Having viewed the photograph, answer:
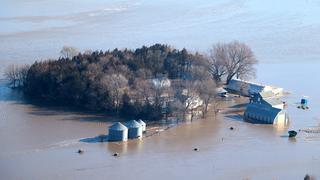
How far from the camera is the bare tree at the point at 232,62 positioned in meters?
15.6

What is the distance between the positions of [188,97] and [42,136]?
262 centimetres

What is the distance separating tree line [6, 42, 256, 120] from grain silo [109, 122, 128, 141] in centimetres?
133

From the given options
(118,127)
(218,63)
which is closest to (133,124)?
(118,127)

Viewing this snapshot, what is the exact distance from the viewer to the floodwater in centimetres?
1030

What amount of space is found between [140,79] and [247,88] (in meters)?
2.24

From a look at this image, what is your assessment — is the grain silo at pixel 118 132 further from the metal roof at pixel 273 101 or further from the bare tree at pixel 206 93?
the metal roof at pixel 273 101

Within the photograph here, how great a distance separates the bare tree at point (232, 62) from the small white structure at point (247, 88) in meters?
0.33

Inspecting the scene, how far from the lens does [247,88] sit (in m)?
14.8

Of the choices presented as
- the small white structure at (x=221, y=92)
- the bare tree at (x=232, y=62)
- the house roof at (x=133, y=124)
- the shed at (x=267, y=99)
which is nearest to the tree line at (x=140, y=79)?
the bare tree at (x=232, y=62)

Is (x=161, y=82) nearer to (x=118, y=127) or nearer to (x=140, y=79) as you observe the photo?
(x=140, y=79)

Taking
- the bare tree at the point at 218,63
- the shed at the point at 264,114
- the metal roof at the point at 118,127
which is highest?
the bare tree at the point at 218,63

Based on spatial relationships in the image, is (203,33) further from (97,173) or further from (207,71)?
(97,173)

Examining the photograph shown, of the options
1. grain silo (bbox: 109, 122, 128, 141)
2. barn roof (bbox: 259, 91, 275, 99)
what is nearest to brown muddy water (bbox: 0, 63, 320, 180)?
grain silo (bbox: 109, 122, 128, 141)

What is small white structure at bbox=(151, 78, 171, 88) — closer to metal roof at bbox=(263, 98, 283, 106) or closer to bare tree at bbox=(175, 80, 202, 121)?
bare tree at bbox=(175, 80, 202, 121)
